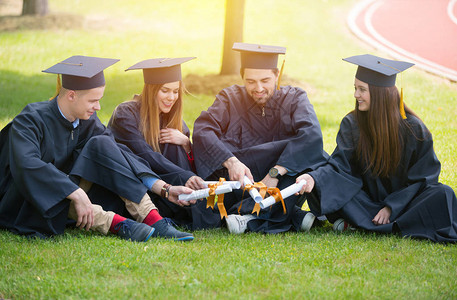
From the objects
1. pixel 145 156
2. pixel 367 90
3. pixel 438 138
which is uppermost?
pixel 367 90

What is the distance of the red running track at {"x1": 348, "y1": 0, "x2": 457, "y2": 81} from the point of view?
1498cm

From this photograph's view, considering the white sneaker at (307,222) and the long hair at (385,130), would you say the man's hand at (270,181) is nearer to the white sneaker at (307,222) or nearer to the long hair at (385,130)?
the white sneaker at (307,222)

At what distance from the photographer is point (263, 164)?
5.39 m

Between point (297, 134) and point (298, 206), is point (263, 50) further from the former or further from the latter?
point (298, 206)

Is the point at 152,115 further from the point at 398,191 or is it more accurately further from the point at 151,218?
the point at 398,191

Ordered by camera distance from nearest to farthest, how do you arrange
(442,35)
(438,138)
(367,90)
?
(367,90)
(438,138)
(442,35)

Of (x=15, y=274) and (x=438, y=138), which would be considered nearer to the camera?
(x=15, y=274)

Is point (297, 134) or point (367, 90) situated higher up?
point (367, 90)

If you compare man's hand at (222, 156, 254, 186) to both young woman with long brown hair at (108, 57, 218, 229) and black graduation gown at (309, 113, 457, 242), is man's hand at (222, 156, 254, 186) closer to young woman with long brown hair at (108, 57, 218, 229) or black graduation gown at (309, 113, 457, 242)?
young woman with long brown hair at (108, 57, 218, 229)

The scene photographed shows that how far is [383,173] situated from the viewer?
5.16 metres

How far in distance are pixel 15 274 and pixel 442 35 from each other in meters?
15.9

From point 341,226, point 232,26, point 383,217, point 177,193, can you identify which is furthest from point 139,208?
point 232,26

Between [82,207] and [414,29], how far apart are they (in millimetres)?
16039

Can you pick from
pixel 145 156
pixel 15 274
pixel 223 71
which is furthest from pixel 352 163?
Result: pixel 223 71
